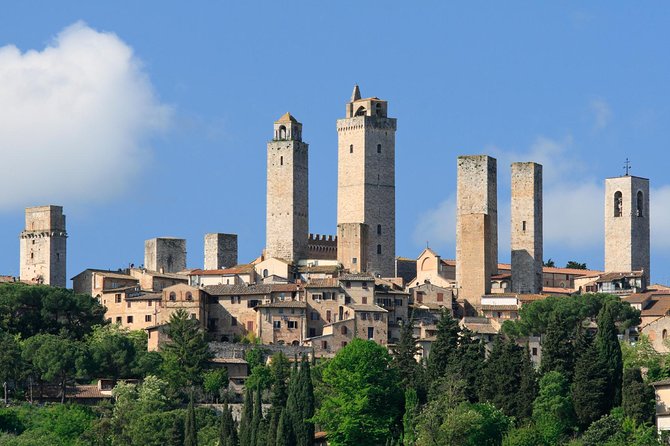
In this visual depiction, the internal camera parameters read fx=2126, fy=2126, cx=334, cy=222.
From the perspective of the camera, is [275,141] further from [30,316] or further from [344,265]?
[30,316]

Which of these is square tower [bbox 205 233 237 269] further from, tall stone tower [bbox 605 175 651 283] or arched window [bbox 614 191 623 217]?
arched window [bbox 614 191 623 217]

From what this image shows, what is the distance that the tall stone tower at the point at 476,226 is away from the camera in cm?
9338

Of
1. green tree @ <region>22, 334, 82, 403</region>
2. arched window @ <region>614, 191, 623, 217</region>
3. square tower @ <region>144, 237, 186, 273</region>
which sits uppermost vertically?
arched window @ <region>614, 191, 623, 217</region>

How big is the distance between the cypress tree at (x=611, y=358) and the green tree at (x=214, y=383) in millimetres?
15257

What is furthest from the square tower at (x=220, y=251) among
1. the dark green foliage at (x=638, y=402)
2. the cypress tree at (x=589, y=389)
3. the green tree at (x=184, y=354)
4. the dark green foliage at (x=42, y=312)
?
the dark green foliage at (x=638, y=402)

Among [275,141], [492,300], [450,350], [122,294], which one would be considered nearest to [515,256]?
[492,300]

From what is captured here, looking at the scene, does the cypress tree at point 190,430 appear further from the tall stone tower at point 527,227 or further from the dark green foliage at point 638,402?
the tall stone tower at point 527,227

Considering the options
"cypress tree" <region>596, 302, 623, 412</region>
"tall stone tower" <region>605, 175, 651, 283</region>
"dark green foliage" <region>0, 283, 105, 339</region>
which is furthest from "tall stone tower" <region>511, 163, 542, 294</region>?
"cypress tree" <region>596, 302, 623, 412</region>

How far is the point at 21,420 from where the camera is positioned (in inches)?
2859

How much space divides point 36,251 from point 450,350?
113 feet

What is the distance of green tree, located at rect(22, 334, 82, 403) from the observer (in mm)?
75688

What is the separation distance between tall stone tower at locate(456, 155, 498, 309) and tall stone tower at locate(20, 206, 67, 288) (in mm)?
19045

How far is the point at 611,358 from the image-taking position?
67.9 m

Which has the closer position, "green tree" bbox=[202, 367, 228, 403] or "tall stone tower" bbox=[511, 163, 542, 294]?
"green tree" bbox=[202, 367, 228, 403]
